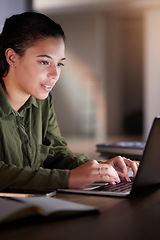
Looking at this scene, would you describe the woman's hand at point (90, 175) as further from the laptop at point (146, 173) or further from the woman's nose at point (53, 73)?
the woman's nose at point (53, 73)

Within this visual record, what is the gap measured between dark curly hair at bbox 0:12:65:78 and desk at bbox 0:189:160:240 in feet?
2.21

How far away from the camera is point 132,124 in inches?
506

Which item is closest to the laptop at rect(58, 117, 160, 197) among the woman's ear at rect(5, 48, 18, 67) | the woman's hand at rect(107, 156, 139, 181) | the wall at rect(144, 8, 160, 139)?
the woman's hand at rect(107, 156, 139, 181)

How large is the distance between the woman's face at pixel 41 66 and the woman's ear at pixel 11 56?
15 mm

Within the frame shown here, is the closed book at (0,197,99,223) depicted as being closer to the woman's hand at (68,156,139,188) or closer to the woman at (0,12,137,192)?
the woman's hand at (68,156,139,188)

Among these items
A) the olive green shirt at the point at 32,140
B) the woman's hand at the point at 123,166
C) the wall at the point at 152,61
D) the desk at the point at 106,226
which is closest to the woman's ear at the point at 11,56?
the olive green shirt at the point at 32,140

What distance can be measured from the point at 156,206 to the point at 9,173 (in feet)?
1.42

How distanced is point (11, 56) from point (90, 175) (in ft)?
1.86

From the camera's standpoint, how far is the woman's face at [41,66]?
138 centimetres

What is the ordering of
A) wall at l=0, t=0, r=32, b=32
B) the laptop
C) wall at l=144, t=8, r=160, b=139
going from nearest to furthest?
the laptop, wall at l=0, t=0, r=32, b=32, wall at l=144, t=8, r=160, b=139

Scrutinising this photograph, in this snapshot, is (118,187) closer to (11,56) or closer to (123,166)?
(123,166)

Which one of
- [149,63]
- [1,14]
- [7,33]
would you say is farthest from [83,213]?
[149,63]

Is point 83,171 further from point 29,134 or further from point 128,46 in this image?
point 128,46

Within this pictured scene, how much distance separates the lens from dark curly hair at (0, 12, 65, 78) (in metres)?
1.42
